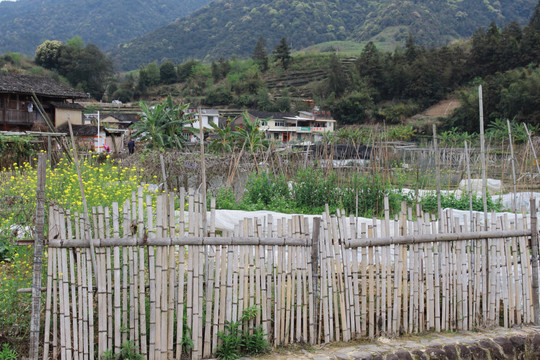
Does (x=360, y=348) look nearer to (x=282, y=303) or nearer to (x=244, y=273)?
(x=282, y=303)

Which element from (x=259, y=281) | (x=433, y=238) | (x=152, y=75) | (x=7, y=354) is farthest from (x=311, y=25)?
(x=7, y=354)

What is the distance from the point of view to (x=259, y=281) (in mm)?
3639

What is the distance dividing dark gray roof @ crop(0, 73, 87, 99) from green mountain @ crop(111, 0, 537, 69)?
7406 centimetres

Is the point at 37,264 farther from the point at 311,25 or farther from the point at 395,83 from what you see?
the point at 311,25

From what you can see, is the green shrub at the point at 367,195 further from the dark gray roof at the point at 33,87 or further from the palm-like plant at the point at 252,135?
the dark gray roof at the point at 33,87

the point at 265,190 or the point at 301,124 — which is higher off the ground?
the point at 301,124

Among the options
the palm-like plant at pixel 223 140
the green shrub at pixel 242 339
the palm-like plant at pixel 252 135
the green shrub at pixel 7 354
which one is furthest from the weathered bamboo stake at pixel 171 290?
the palm-like plant at pixel 223 140

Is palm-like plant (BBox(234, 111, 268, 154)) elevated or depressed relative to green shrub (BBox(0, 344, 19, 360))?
elevated

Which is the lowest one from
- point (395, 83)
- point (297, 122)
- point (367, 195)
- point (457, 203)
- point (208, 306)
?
point (208, 306)

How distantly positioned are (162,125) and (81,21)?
5055 inches

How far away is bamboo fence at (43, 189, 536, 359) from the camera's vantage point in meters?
3.32

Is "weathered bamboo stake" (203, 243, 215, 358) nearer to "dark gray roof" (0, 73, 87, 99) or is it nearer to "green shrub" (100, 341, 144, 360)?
"green shrub" (100, 341, 144, 360)

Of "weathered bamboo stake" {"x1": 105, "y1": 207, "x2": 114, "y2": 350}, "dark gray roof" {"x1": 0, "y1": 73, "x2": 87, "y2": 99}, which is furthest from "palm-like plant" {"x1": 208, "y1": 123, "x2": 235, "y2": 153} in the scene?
"dark gray roof" {"x1": 0, "y1": 73, "x2": 87, "y2": 99}

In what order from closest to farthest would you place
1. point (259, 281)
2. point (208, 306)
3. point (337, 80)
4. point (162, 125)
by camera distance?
1. point (208, 306)
2. point (259, 281)
3. point (162, 125)
4. point (337, 80)
